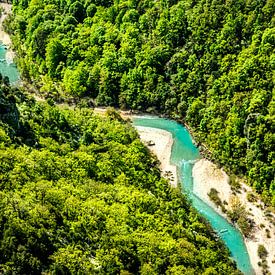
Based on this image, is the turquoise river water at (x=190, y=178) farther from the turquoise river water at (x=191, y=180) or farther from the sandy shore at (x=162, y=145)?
the sandy shore at (x=162, y=145)

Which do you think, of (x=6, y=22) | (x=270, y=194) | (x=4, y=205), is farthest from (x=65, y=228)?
(x=6, y=22)

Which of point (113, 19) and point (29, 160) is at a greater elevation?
point (113, 19)

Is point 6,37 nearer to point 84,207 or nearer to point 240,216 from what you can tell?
point 240,216

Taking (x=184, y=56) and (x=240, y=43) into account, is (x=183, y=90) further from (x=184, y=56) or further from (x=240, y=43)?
(x=240, y=43)

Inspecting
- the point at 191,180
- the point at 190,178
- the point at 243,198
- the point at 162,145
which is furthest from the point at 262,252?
the point at 162,145

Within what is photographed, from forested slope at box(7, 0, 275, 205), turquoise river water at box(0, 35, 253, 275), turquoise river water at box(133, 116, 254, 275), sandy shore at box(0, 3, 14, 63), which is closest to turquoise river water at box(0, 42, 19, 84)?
turquoise river water at box(0, 35, 253, 275)

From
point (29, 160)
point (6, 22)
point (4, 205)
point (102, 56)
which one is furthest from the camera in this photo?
point (6, 22)

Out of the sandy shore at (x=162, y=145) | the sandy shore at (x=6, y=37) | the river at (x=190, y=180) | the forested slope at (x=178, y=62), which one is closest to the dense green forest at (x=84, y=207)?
the sandy shore at (x=162, y=145)
